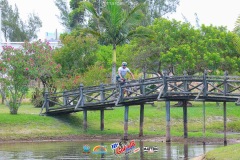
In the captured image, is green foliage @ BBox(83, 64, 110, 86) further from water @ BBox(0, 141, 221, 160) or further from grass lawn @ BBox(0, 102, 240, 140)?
water @ BBox(0, 141, 221, 160)

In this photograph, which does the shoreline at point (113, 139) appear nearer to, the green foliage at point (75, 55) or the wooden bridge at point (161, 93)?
the wooden bridge at point (161, 93)

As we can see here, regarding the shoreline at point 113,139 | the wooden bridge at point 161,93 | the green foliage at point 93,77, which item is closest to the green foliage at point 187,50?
the green foliage at point 93,77

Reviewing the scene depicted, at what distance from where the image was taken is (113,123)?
42969 millimetres

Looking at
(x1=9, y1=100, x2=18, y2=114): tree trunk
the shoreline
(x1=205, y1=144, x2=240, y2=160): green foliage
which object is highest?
(x1=9, y1=100, x2=18, y2=114): tree trunk

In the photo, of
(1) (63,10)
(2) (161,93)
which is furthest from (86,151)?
(1) (63,10)

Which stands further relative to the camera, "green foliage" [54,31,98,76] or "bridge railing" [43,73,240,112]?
"green foliage" [54,31,98,76]

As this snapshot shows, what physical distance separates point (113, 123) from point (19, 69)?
7132mm

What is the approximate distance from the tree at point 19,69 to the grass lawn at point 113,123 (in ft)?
4.00

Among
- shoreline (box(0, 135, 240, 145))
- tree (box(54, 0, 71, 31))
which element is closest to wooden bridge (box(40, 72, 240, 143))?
shoreline (box(0, 135, 240, 145))

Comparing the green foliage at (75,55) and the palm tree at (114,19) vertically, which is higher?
the palm tree at (114,19)

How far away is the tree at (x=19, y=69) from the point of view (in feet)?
131

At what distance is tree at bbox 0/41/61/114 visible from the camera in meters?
40.0

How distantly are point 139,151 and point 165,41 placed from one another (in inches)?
900

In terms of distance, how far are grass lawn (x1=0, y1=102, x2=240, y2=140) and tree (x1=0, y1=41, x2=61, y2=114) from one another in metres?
1.22
